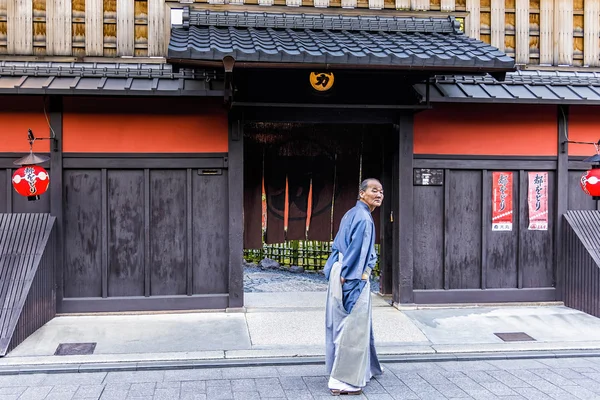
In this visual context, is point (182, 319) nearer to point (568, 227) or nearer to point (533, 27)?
point (568, 227)

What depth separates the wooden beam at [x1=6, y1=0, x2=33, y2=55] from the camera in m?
9.26

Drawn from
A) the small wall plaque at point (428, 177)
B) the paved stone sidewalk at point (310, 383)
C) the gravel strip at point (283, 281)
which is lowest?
the paved stone sidewalk at point (310, 383)

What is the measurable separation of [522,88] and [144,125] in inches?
248

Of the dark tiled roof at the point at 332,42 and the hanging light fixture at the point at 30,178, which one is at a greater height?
the dark tiled roof at the point at 332,42

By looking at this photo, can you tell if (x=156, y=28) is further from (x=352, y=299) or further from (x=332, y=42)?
(x=352, y=299)

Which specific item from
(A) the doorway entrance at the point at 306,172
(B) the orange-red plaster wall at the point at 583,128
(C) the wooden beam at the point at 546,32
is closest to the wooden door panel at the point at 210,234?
(A) the doorway entrance at the point at 306,172

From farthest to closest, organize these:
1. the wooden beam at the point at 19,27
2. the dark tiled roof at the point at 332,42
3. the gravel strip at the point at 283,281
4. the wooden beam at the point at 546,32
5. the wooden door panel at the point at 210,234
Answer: the gravel strip at the point at 283,281 → the wooden beam at the point at 546,32 → the wooden beam at the point at 19,27 → the wooden door panel at the point at 210,234 → the dark tiled roof at the point at 332,42

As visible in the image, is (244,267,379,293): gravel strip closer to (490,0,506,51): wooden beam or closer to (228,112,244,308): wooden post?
(228,112,244,308): wooden post

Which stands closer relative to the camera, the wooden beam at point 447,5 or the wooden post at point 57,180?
the wooden post at point 57,180

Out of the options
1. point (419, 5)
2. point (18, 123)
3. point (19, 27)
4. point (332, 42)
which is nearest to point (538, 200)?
point (419, 5)

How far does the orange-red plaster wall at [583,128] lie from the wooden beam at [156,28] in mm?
7172

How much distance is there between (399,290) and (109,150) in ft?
17.1

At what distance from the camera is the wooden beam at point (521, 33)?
10328mm

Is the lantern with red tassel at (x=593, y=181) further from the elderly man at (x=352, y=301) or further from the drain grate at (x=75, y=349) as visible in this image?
the drain grate at (x=75, y=349)
